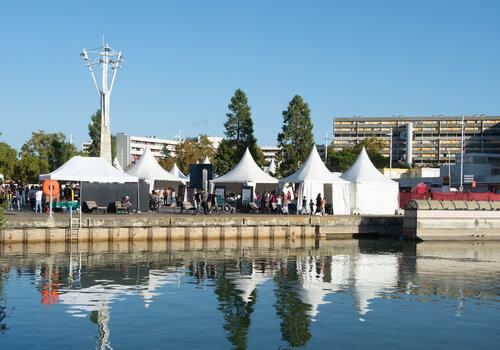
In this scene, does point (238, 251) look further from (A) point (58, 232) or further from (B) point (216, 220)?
(A) point (58, 232)

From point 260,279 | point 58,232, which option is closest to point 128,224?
point 58,232

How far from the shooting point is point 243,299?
24.7 meters

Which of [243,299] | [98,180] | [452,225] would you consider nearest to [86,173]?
[98,180]

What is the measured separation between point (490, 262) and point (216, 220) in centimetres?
1673

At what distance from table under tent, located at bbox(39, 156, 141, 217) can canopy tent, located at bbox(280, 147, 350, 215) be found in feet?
38.0

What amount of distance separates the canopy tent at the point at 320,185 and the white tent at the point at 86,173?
12741mm

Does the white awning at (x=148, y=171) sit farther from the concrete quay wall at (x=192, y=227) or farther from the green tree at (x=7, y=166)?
the green tree at (x=7, y=166)

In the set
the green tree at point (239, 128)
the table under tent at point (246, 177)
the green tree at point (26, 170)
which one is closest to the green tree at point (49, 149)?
the green tree at point (26, 170)

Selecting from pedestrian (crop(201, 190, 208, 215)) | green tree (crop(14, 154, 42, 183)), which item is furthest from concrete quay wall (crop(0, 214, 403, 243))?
green tree (crop(14, 154, 42, 183))

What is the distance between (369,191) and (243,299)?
31444 millimetres

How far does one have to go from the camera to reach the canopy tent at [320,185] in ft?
→ 172

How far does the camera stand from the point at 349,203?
5403 cm

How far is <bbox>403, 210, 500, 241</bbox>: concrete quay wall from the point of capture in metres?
47.8

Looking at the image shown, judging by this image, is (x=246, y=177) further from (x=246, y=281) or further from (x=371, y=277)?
(x=246, y=281)
